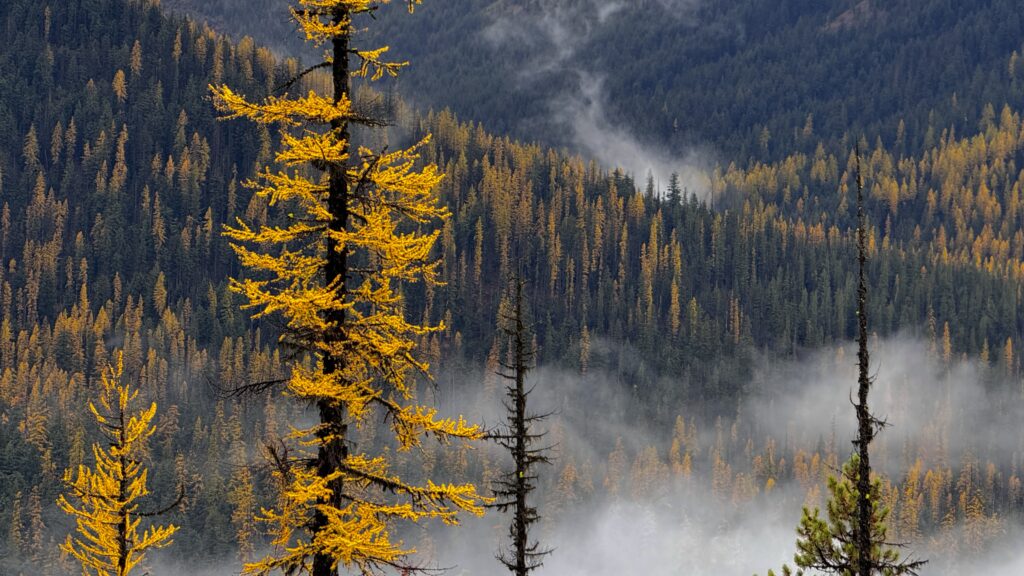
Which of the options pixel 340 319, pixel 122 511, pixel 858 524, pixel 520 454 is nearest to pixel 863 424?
pixel 858 524

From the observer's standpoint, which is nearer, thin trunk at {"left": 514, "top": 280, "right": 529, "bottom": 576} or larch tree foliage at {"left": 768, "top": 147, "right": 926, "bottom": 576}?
larch tree foliage at {"left": 768, "top": 147, "right": 926, "bottom": 576}

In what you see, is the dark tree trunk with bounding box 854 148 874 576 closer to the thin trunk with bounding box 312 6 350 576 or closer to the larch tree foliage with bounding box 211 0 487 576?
the larch tree foliage with bounding box 211 0 487 576

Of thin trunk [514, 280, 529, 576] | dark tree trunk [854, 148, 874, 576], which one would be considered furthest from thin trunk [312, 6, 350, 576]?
dark tree trunk [854, 148, 874, 576]

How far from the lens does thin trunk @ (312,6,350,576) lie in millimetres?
27141

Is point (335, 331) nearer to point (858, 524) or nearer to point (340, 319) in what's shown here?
point (340, 319)

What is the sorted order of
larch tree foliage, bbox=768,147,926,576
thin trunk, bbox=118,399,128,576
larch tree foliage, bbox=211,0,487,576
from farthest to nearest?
larch tree foliage, bbox=768,147,926,576 → thin trunk, bbox=118,399,128,576 → larch tree foliage, bbox=211,0,487,576

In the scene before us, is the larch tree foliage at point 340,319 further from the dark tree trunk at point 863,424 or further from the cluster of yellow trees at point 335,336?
the dark tree trunk at point 863,424

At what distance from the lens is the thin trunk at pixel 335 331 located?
27.1 metres

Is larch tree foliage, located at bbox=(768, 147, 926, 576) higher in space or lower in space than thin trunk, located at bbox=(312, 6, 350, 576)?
lower

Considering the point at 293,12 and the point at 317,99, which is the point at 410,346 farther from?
the point at 293,12

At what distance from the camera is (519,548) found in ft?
107

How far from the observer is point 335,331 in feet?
89.8

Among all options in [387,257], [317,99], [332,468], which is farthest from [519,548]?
[317,99]

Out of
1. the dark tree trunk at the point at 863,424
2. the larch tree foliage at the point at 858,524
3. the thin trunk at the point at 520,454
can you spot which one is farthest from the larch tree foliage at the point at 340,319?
the larch tree foliage at the point at 858,524
